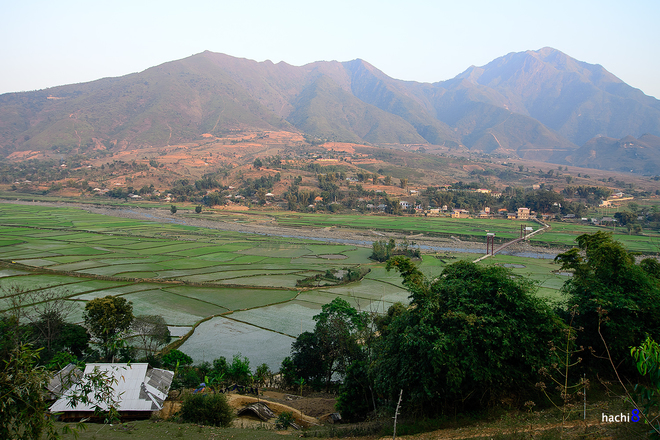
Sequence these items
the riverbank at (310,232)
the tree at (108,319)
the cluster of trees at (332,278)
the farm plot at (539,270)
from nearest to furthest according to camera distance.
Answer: the tree at (108,319) → the farm plot at (539,270) → the cluster of trees at (332,278) → the riverbank at (310,232)

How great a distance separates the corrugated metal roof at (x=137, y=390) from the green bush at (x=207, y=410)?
65.8 inches

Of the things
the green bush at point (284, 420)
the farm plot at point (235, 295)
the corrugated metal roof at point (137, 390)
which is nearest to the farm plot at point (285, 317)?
the farm plot at point (235, 295)

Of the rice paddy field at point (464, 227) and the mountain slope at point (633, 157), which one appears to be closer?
the rice paddy field at point (464, 227)

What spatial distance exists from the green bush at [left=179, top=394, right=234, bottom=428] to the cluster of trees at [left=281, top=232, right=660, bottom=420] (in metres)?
4.00

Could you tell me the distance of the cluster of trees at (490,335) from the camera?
37.5ft

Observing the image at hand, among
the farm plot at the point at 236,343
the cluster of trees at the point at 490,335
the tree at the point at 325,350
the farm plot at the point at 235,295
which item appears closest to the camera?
the cluster of trees at the point at 490,335

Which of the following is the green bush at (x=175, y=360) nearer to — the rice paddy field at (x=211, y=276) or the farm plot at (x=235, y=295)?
the rice paddy field at (x=211, y=276)

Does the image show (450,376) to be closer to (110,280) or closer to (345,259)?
(110,280)

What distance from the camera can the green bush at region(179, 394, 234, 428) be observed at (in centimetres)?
1306

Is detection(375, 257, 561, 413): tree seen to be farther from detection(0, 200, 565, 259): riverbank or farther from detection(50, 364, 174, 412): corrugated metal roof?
detection(0, 200, 565, 259): riverbank

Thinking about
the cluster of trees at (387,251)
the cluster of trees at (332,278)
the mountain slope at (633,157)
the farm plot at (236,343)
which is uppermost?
the mountain slope at (633,157)

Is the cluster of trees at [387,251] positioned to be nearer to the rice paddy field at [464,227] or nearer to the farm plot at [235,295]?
the farm plot at [235,295]

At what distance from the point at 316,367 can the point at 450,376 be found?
877 centimetres

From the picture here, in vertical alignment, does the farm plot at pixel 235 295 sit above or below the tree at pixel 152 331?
below
